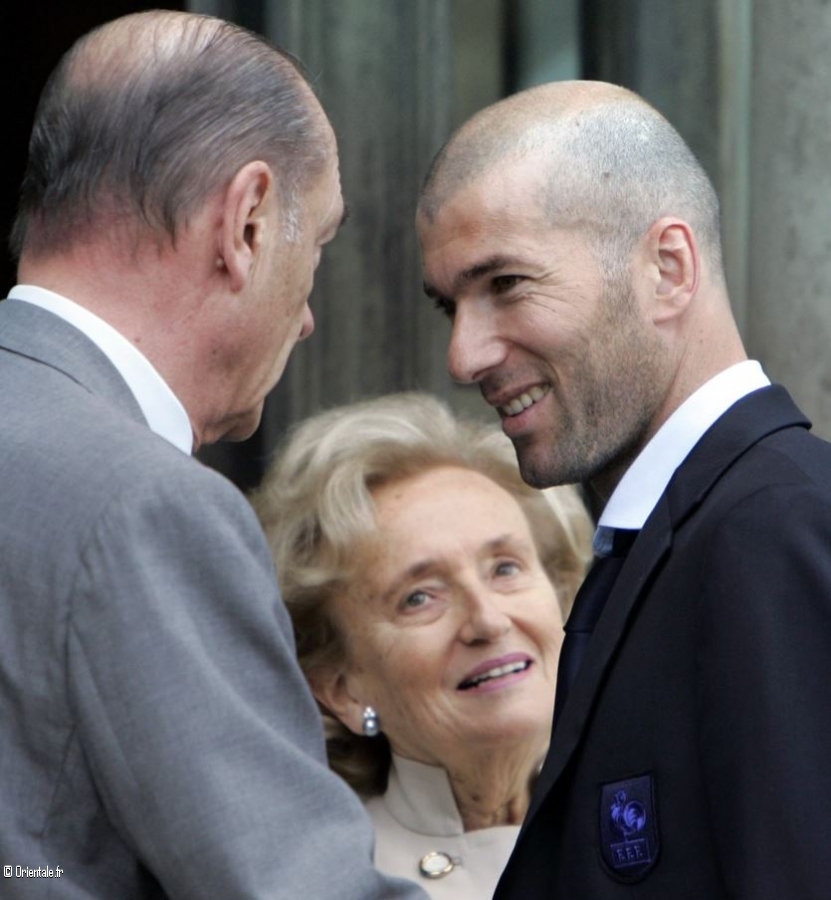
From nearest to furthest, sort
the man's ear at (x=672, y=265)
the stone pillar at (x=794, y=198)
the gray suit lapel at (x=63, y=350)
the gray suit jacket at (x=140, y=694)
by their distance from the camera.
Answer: the gray suit jacket at (x=140, y=694), the gray suit lapel at (x=63, y=350), the man's ear at (x=672, y=265), the stone pillar at (x=794, y=198)

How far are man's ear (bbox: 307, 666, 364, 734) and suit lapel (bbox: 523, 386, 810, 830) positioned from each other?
1190 millimetres

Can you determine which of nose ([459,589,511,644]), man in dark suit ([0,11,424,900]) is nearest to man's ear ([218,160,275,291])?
man in dark suit ([0,11,424,900])

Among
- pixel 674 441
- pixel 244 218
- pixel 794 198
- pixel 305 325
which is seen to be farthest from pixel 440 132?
pixel 244 218

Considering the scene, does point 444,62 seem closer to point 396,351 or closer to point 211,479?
point 396,351

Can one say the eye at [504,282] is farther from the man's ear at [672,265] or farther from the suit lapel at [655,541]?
the suit lapel at [655,541]

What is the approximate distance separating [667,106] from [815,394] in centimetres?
110

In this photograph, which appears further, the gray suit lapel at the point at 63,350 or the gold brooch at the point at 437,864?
the gold brooch at the point at 437,864

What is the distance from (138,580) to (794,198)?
264 centimetres

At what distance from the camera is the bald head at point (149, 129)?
6.17 ft

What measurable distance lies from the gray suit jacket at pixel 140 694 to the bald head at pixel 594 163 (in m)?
1.02

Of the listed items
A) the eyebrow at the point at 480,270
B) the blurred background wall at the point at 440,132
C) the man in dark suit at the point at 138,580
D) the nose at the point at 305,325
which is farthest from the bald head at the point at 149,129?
the blurred background wall at the point at 440,132

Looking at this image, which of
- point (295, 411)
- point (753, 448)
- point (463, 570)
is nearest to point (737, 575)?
point (753, 448)

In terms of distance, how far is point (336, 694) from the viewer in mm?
3404

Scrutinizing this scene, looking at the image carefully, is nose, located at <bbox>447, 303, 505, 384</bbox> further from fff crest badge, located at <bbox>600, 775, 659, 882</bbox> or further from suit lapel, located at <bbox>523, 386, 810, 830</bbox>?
fff crest badge, located at <bbox>600, 775, 659, 882</bbox>
